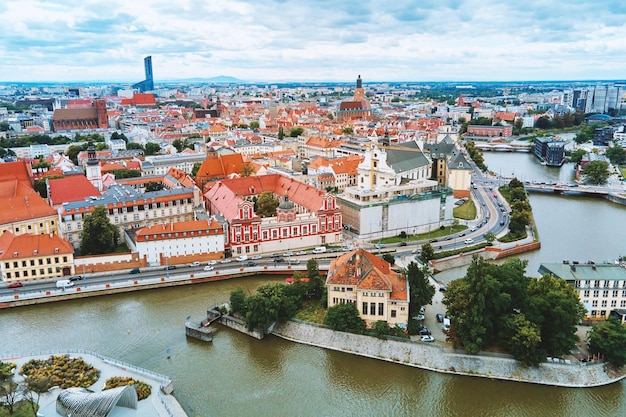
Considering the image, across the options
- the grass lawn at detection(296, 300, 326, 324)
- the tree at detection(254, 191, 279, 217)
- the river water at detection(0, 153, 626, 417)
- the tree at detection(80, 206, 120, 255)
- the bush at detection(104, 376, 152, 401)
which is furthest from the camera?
the tree at detection(254, 191, 279, 217)

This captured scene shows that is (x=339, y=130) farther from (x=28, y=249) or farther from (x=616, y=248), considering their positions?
(x=28, y=249)

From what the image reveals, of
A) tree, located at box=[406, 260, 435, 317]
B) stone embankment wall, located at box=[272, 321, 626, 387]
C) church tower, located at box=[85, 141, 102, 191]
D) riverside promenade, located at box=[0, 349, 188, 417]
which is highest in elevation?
church tower, located at box=[85, 141, 102, 191]

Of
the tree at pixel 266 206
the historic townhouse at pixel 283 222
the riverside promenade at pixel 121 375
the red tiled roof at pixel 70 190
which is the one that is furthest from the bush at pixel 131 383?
the red tiled roof at pixel 70 190

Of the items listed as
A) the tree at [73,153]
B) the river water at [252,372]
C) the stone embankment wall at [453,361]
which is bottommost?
the river water at [252,372]

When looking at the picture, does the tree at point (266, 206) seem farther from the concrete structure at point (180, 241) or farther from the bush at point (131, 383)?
the bush at point (131, 383)

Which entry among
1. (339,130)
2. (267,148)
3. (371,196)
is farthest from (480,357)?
(339,130)

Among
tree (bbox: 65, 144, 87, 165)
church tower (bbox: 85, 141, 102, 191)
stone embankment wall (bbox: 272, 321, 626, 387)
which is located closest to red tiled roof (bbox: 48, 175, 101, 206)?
church tower (bbox: 85, 141, 102, 191)

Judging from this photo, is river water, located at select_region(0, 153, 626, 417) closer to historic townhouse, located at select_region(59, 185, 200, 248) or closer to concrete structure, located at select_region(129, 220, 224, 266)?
concrete structure, located at select_region(129, 220, 224, 266)
